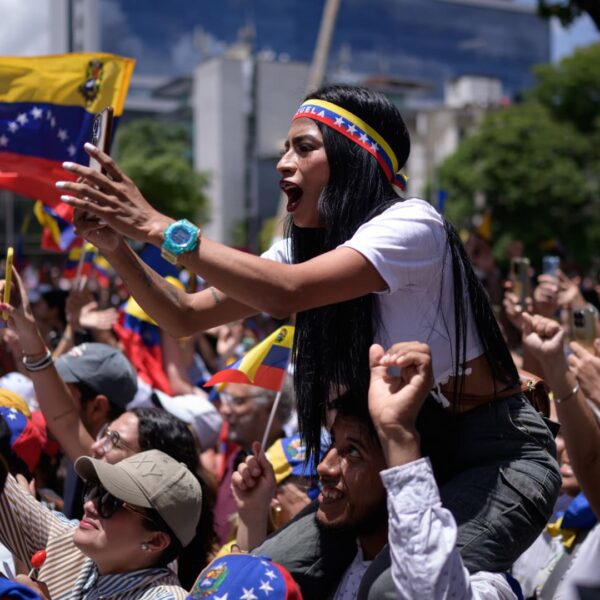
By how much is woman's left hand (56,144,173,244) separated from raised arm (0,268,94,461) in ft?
4.05

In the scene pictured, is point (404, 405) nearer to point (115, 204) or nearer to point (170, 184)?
point (115, 204)

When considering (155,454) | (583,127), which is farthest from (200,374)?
(583,127)

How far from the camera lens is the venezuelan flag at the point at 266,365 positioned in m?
4.02

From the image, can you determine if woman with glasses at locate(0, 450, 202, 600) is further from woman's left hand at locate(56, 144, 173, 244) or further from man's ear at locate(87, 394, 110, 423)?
man's ear at locate(87, 394, 110, 423)

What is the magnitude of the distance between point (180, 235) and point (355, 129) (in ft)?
2.40

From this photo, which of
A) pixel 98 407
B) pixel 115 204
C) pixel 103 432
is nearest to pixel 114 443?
pixel 103 432

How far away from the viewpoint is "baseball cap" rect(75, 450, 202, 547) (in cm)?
292

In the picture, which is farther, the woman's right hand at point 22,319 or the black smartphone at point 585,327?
the black smartphone at point 585,327

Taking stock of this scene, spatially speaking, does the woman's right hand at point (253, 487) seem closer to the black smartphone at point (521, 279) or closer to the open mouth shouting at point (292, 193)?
the open mouth shouting at point (292, 193)

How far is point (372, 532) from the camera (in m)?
2.73

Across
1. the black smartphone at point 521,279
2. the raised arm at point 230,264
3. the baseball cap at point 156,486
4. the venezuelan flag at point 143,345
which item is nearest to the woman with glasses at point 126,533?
A: the baseball cap at point 156,486

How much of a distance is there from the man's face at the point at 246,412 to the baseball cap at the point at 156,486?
2.08 meters

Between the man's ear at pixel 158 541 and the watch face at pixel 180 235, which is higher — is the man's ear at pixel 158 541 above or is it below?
below

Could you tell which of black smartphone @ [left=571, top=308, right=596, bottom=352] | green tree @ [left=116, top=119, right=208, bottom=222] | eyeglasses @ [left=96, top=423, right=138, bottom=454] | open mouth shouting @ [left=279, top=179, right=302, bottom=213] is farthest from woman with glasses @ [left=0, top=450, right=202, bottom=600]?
green tree @ [left=116, top=119, right=208, bottom=222]
